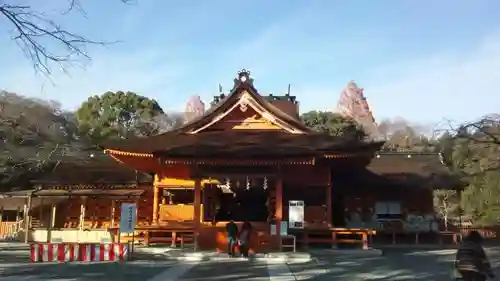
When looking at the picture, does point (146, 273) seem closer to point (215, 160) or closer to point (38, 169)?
point (215, 160)

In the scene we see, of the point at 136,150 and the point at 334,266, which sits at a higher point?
the point at 136,150

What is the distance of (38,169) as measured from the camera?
126 ft

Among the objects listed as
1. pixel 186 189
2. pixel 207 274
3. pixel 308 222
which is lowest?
pixel 207 274

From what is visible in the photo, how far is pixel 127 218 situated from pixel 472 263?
36.0 ft

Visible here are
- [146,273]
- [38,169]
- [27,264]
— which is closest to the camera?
[146,273]

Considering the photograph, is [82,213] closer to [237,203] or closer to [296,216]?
[237,203]

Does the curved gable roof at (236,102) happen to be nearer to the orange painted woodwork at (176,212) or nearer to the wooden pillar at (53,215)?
the orange painted woodwork at (176,212)

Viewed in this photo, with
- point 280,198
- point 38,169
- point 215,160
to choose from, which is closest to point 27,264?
point 215,160

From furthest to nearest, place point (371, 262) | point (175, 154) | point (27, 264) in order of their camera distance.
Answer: point (175, 154) < point (371, 262) < point (27, 264)

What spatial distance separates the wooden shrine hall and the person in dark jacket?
416 inches

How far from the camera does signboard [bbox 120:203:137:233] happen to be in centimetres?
1622

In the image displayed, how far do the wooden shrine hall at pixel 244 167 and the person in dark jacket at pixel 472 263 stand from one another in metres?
10.6

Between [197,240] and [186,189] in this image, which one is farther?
[186,189]

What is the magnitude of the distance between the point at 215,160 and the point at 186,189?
5.29m
